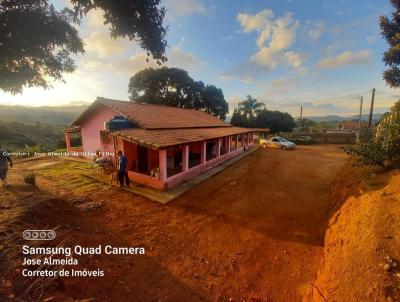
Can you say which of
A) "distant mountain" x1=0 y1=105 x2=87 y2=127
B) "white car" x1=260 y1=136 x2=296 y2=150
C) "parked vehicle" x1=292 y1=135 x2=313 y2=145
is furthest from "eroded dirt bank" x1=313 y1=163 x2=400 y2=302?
"distant mountain" x1=0 y1=105 x2=87 y2=127

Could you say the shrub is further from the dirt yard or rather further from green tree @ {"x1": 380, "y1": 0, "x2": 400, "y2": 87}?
green tree @ {"x1": 380, "y1": 0, "x2": 400, "y2": 87}

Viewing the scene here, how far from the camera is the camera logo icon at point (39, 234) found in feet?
13.4

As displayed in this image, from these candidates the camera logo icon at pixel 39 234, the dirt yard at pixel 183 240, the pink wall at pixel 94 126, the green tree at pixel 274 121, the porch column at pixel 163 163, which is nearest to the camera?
the dirt yard at pixel 183 240

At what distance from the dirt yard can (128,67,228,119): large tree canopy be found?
79.3 feet

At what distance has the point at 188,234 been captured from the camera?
5.44 m

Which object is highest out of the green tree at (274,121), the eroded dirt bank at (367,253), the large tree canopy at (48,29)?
the large tree canopy at (48,29)

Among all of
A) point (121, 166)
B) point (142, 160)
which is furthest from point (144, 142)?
point (142, 160)

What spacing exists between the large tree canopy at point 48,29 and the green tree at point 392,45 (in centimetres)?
1386

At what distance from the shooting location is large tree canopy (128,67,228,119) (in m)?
30.2

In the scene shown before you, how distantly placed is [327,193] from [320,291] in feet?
22.0

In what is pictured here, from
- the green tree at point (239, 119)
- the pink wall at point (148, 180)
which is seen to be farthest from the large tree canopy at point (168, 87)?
the pink wall at point (148, 180)

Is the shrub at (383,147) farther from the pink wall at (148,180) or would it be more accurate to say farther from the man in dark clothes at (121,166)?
the man in dark clothes at (121,166)

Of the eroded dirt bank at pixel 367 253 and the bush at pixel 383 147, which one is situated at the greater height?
the bush at pixel 383 147

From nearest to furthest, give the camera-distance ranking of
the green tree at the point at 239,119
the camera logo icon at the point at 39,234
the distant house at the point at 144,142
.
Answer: the camera logo icon at the point at 39,234, the distant house at the point at 144,142, the green tree at the point at 239,119
